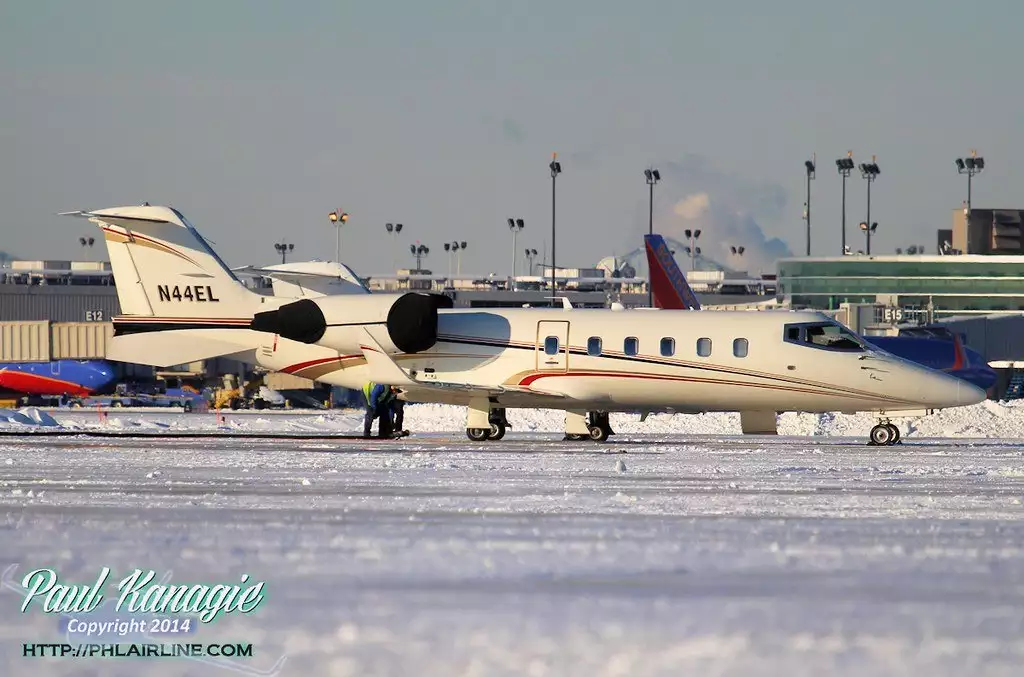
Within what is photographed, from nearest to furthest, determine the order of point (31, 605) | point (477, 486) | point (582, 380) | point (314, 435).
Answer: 1. point (31, 605)
2. point (477, 486)
3. point (582, 380)
4. point (314, 435)

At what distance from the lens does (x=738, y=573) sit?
11.8 meters

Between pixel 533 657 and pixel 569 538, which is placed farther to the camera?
pixel 569 538

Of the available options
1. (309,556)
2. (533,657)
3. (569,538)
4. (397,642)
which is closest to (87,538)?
(309,556)

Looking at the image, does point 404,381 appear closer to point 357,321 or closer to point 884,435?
point 357,321

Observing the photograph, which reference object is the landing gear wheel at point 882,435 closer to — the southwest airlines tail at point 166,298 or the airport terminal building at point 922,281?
the southwest airlines tail at point 166,298

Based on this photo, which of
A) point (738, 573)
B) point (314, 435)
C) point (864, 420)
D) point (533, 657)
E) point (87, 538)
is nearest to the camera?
point (533, 657)

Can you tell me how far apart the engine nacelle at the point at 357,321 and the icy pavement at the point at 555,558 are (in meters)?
7.77

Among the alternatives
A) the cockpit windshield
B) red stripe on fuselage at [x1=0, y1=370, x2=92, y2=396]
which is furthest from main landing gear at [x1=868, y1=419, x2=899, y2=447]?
red stripe on fuselage at [x1=0, y1=370, x2=92, y2=396]

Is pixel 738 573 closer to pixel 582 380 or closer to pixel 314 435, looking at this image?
pixel 582 380

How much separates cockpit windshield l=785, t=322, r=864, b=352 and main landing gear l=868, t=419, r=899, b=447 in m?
1.72

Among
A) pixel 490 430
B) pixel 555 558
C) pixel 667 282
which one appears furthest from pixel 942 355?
pixel 555 558

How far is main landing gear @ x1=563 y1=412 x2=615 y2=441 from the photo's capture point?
32312 millimetres

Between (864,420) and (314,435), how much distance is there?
55.6ft

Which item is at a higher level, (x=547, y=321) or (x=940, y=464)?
(x=547, y=321)
